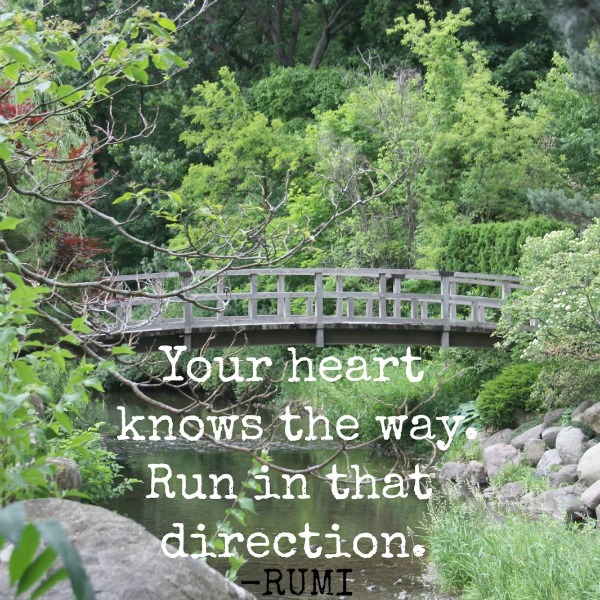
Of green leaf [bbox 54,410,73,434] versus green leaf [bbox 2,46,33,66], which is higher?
green leaf [bbox 2,46,33,66]

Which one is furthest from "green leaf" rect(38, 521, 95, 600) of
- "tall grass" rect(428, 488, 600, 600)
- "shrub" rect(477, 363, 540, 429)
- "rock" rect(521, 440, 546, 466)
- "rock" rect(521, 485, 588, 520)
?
"shrub" rect(477, 363, 540, 429)

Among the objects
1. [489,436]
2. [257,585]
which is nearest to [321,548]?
[257,585]

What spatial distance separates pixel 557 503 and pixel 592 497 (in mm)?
482

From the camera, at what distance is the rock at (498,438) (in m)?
14.9

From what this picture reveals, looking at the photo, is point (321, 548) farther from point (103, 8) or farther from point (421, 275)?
point (103, 8)

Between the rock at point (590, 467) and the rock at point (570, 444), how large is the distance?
1.94 feet

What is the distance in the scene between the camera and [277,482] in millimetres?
13797

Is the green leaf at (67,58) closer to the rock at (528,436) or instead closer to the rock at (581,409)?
the rock at (581,409)

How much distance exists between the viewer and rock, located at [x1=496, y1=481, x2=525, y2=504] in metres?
12.4

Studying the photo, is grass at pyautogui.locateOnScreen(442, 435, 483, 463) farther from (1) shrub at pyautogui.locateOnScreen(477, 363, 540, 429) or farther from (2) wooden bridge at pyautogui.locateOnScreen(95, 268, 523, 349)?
(2) wooden bridge at pyautogui.locateOnScreen(95, 268, 523, 349)

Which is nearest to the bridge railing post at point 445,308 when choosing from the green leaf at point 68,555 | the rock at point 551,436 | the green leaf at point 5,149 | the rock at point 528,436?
the rock at point 528,436

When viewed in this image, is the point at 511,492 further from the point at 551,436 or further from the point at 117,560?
the point at 117,560

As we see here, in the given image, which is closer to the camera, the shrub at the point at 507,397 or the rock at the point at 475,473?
the rock at the point at 475,473

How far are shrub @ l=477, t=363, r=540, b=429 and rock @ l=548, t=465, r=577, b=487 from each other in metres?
2.65
